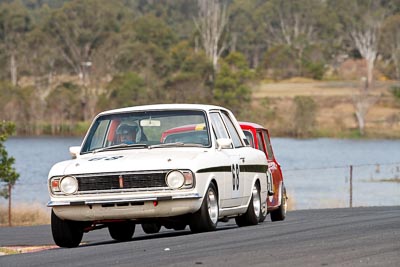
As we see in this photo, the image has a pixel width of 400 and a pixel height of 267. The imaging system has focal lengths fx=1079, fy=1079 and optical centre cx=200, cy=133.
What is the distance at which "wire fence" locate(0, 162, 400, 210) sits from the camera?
37719 millimetres

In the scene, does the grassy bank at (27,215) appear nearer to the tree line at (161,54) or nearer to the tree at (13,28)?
the tree line at (161,54)

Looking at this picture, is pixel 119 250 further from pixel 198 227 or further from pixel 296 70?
pixel 296 70

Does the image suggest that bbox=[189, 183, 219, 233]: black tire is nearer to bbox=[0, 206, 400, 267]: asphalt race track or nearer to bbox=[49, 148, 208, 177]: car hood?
bbox=[0, 206, 400, 267]: asphalt race track

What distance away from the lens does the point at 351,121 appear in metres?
94.2

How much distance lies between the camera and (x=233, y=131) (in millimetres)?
14812

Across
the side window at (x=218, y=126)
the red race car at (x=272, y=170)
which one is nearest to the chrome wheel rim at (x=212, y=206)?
the side window at (x=218, y=126)

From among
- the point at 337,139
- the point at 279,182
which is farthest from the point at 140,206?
the point at 337,139

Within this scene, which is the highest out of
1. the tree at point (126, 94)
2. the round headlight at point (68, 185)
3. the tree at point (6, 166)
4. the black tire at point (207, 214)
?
the round headlight at point (68, 185)

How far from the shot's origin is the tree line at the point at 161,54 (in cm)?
9445

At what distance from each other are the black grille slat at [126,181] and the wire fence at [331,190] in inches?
898

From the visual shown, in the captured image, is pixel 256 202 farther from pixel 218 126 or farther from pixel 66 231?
Result: pixel 66 231

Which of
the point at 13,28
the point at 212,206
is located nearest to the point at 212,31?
the point at 13,28

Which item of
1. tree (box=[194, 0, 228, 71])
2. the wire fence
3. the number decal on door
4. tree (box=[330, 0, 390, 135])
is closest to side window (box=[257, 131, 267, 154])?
the number decal on door

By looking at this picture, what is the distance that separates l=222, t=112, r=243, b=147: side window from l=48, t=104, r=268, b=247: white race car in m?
0.11
